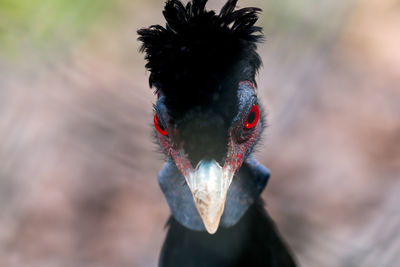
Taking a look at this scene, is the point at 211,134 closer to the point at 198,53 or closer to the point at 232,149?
the point at 232,149

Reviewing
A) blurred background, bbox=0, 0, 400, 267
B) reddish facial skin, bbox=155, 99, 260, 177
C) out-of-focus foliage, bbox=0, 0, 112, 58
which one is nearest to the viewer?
reddish facial skin, bbox=155, 99, 260, 177

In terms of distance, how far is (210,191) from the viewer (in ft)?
4.06

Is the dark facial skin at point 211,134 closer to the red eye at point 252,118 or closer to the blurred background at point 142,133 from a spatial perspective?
the red eye at point 252,118

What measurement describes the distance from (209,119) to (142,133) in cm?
191

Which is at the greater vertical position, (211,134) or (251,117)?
(251,117)

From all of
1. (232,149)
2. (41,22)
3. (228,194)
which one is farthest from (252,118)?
(41,22)

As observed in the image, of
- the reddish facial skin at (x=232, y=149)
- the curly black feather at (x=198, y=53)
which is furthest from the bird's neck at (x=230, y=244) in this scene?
the curly black feather at (x=198, y=53)

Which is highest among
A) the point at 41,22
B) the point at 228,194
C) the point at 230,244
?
the point at 41,22

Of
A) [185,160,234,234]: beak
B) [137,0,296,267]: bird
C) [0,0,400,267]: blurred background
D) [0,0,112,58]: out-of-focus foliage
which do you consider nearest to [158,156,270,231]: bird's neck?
[137,0,296,267]: bird

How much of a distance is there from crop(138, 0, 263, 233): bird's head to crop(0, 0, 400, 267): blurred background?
140cm

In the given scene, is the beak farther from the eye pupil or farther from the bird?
the eye pupil

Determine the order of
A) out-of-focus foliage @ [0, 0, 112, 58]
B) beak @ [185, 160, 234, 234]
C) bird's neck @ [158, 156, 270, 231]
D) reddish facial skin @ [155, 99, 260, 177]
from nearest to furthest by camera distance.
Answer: beak @ [185, 160, 234, 234] → reddish facial skin @ [155, 99, 260, 177] → bird's neck @ [158, 156, 270, 231] → out-of-focus foliage @ [0, 0, 112, 58]

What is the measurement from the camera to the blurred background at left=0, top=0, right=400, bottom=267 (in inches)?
107

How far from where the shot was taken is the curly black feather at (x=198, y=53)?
1.24 metres
